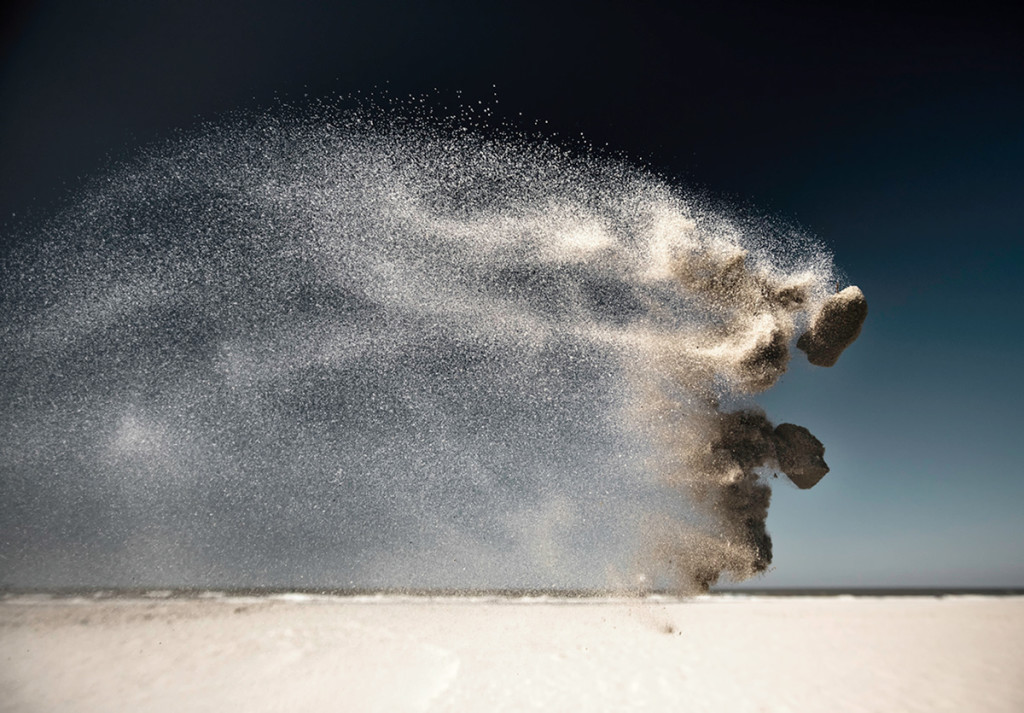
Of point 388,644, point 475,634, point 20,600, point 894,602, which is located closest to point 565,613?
point 475,634

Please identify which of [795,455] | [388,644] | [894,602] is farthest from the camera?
[894,602]

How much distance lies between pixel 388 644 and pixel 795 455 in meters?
10.2

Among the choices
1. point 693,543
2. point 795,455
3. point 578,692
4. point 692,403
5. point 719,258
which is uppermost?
point 719,258

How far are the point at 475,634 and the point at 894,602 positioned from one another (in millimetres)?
18501

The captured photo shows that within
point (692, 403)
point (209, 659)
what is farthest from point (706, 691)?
point (209, 659)

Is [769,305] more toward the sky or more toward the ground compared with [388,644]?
more toward the sky

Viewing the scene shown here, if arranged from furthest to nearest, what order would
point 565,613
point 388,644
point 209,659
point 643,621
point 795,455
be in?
point 565,613 → point 643,621 → point 388,644 → point 209,659 → point 795,455

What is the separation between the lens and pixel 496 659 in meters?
10.3

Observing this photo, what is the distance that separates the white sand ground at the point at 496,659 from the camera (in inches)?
321

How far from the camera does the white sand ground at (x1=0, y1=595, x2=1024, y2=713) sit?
8.16m

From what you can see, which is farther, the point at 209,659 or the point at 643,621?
the point at 643,621

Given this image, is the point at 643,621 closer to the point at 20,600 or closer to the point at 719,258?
the point at 719,258

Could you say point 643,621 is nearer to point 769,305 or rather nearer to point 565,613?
point 565,613

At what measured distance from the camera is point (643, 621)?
45.2ft
